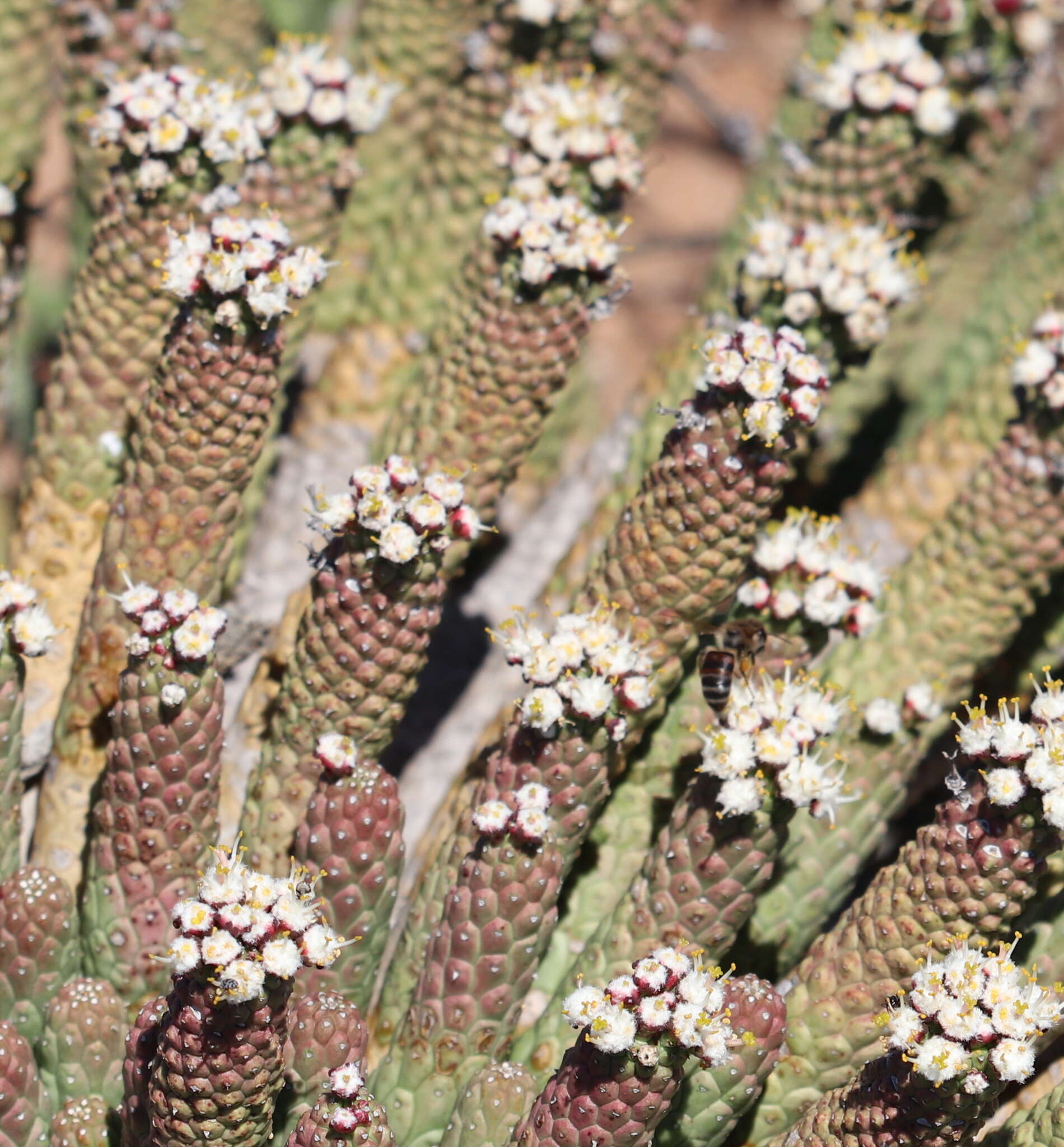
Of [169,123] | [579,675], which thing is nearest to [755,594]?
[579,675]

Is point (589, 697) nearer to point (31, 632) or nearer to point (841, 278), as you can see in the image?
point (31, 632)

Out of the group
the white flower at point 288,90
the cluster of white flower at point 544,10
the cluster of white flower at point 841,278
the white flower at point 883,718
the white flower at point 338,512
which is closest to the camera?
the white flower at point 338,512

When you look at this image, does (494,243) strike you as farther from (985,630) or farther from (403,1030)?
(403,1030)

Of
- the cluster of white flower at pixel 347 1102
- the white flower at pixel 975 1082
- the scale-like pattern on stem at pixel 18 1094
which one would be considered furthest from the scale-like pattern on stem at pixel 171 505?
the white flower at pixel 975 1082

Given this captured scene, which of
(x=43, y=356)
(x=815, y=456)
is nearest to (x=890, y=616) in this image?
(x=815, y=456)

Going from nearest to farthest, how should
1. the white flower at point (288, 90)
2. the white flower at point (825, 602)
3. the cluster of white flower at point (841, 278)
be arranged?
1. the white flower at point (825, 602)
2. the cluster of white flower at point (841, 278)
3. the white flower at point (288, 90)

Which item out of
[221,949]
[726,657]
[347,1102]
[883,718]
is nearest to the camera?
[221,949]

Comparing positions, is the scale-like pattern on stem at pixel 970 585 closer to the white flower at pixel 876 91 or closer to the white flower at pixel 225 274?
the white flower at pixel 876 91
